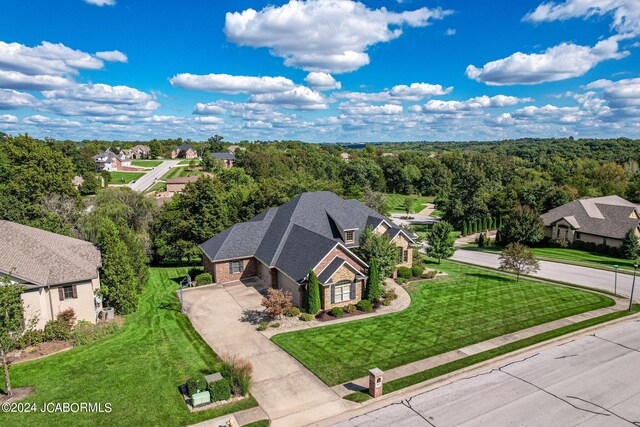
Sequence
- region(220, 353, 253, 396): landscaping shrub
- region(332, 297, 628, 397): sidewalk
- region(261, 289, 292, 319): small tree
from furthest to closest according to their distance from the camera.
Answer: region(261, 289, 292, 319): small tree < region(332, 297, 628, 397): sidewalk < region(220, 353, 253, 396): landscaping shrub

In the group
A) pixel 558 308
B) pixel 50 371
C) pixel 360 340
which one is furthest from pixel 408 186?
pixel 50 371

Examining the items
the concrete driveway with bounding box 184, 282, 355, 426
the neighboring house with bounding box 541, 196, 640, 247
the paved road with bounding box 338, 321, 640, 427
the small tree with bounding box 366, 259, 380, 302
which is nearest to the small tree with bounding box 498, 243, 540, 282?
the paved road with bounding box 338, 321, 640, 427

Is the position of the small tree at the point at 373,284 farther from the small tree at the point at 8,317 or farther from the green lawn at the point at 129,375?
the small tree at the point at 8,317

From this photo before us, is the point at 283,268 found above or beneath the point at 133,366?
above

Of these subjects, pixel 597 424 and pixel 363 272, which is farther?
pixel 363 272

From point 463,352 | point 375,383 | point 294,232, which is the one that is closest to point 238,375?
point 375,383

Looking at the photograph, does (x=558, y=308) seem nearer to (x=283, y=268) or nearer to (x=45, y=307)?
(x=283, y=268)

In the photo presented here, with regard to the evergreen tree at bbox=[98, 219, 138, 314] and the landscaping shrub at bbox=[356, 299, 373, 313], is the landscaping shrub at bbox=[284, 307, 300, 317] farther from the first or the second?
the evergreen tree at bbox=[98, 219, 138, 314]
